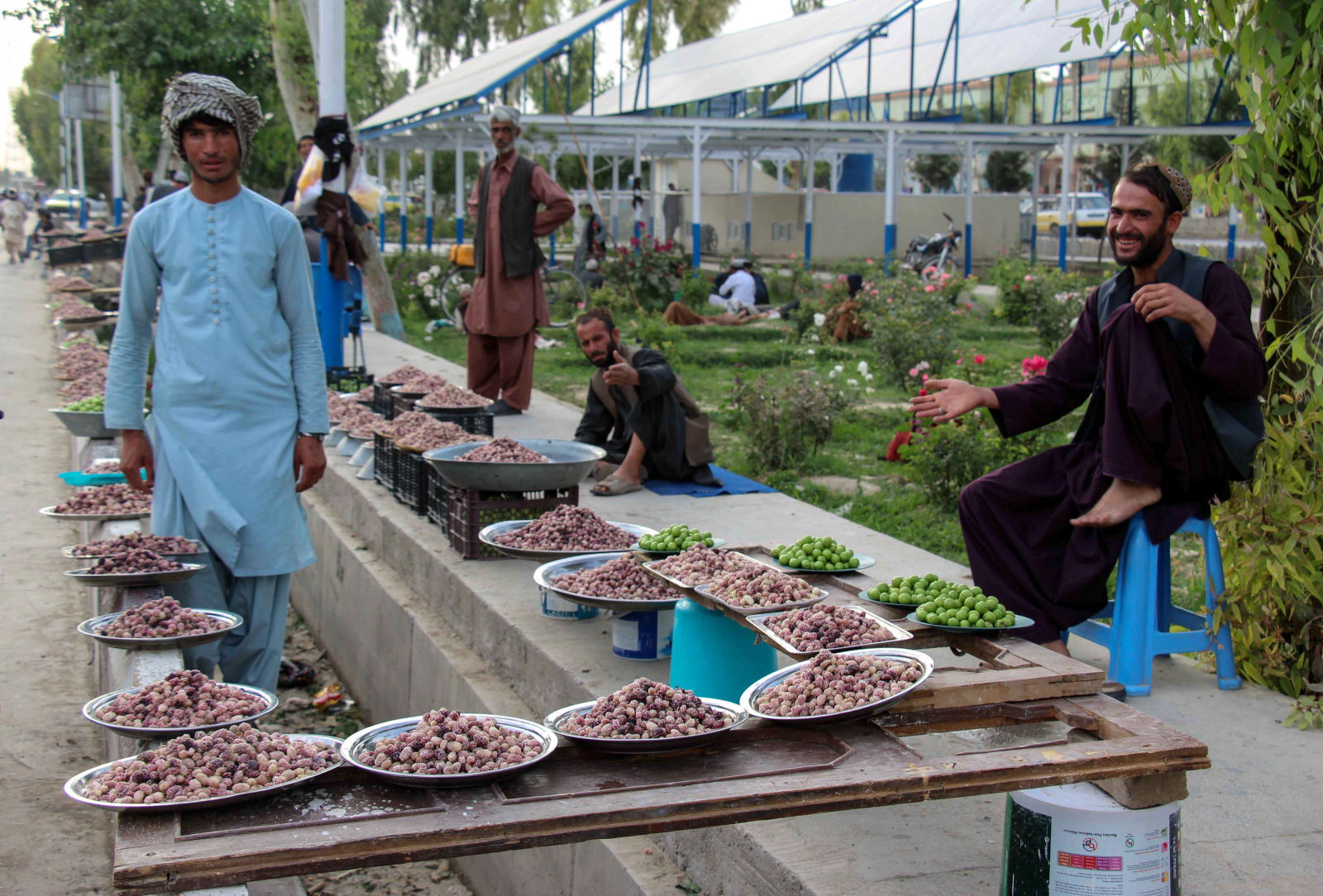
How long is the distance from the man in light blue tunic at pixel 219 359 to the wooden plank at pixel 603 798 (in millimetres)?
1560

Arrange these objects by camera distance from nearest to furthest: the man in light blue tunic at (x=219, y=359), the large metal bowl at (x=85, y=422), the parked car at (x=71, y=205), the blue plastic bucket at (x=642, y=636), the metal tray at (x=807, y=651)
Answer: the metal tray at (x=807, y=651) → the man in light blue tunic at (x=219, y=359) → the blue plastic bucket at (x=642, y=636) → the large metal bowl at (x=85, y=422) → the parked car at (x=71, y=205)

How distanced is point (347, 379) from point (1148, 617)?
20.5 feet

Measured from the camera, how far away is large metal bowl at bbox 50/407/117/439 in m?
6.68

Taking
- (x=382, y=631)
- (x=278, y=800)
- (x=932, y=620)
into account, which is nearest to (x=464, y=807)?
Answer: (x=278, y=800)

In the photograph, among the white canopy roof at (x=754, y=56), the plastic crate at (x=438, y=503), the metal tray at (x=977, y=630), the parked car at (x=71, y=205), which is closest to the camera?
the metal tray at (x=977, y=630)

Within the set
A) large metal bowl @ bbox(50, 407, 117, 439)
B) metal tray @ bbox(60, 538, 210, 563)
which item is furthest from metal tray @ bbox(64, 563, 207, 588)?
large metal bowl @ bbox(50, 407, 117, 439)

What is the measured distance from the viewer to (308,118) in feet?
46.6

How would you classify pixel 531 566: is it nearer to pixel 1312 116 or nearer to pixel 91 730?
pixel 91 730

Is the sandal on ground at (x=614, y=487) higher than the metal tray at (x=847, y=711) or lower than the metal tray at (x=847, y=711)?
lower

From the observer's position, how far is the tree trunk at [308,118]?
45.0 ft

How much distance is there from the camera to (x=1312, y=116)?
330cm

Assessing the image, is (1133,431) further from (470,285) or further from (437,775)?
(470,285)

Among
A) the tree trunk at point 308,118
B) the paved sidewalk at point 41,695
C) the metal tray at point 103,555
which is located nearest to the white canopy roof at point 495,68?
the tree trunk at point 308,118

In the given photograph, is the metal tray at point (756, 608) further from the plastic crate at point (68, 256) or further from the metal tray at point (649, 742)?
the plastic crate at point (68, 256)
